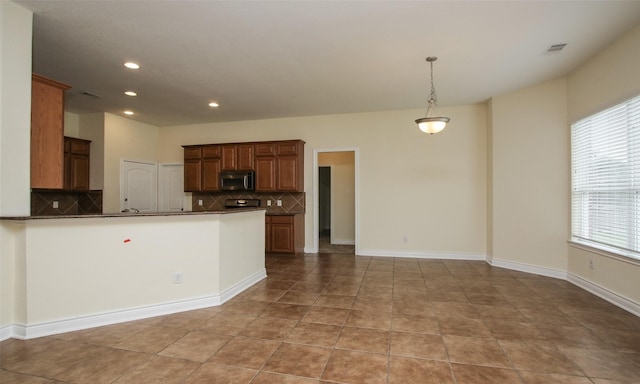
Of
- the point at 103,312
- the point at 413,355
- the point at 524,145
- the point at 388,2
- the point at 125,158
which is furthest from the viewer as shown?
the point at 125,158

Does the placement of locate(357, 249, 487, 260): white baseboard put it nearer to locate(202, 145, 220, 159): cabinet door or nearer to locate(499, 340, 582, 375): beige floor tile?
locate(499, 340, 582, 375): beige floor tile

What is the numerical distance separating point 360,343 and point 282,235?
11.8 ft

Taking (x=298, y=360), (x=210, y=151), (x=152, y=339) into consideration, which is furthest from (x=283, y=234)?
(x=298, y=360)

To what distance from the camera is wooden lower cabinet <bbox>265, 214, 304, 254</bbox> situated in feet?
18.5

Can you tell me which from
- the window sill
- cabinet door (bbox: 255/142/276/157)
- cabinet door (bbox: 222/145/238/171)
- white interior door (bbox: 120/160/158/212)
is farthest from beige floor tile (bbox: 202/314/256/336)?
white interior door (bbox: 120/160/158/212)

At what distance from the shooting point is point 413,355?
2131 millimetres

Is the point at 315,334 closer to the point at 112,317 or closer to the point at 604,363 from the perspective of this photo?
the point at 112,317

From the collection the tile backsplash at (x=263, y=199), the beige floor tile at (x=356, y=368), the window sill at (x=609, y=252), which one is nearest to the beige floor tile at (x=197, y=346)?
the beige floor tile at (x=356, y=368)

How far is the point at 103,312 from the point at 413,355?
8.97ft

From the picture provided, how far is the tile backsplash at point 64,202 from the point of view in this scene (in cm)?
495

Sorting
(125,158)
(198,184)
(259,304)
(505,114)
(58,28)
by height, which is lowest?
(259,304)

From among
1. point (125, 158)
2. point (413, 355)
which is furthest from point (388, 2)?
point (125, 158)

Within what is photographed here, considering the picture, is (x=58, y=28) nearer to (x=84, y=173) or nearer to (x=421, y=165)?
(x=84, y=173)

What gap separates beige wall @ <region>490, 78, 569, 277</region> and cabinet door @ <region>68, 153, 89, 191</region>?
7516 mm
